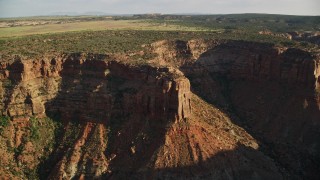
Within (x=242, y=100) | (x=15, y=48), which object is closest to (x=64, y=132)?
(x=15, y=48)

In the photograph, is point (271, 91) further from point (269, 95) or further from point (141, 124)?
point (141, 124)

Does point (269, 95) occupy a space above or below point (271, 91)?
below

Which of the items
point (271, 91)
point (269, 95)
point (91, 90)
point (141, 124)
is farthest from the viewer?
point (271, 91)

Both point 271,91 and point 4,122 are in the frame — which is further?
point 271,91

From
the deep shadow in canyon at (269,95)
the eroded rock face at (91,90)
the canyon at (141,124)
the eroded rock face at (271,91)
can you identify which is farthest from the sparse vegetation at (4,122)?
the eroded rock face at (271,91)

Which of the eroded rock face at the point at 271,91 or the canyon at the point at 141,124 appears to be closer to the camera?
the canyon at the point at 141,124

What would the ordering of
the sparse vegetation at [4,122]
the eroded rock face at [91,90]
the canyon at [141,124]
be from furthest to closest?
1. the sparse vegetation at [4,122]
2. the eroded rock face at [91,90]
3. the canyon at [141,124]

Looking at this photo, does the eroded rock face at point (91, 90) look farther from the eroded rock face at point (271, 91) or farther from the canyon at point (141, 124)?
the eroded rock face at point (271, 91)

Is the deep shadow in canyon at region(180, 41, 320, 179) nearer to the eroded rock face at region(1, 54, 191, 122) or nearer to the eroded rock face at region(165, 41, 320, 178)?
the eroded rock face at region(165, 41, 320, 178)

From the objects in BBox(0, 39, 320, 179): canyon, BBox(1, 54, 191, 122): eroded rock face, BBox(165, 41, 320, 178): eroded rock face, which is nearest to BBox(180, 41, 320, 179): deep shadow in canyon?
BBox(165, 41, 320, 178): eroded rock face

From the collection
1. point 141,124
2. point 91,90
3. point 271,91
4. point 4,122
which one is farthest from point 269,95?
point 4,122
